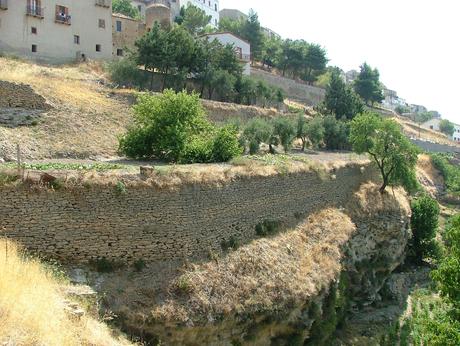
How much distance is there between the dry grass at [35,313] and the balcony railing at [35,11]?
2800 cm

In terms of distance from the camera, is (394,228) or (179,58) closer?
(394,228)

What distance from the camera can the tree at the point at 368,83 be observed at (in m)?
69.4

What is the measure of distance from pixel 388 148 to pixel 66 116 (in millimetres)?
18127

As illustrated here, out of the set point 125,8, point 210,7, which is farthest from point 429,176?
point 210,7

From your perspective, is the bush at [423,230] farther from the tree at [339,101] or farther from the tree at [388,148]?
the tree at [339,101]

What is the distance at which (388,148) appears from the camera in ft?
98.1

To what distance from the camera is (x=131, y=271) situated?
1518 centimetres

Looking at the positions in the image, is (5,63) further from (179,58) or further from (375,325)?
(375,325)

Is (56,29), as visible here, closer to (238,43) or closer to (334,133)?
(238,43)

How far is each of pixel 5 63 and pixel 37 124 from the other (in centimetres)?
1038

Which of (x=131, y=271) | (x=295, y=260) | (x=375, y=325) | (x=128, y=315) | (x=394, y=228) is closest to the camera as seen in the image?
(x=128, y=315)

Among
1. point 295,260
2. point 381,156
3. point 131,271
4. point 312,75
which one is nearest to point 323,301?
point 295,260

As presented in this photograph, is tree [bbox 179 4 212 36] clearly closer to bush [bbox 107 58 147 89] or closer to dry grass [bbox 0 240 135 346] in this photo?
bush [bbox 107 58 147 89]

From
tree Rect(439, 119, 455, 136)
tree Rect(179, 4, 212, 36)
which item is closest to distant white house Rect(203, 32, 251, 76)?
tree Rect(179, 4, 212, 36)
